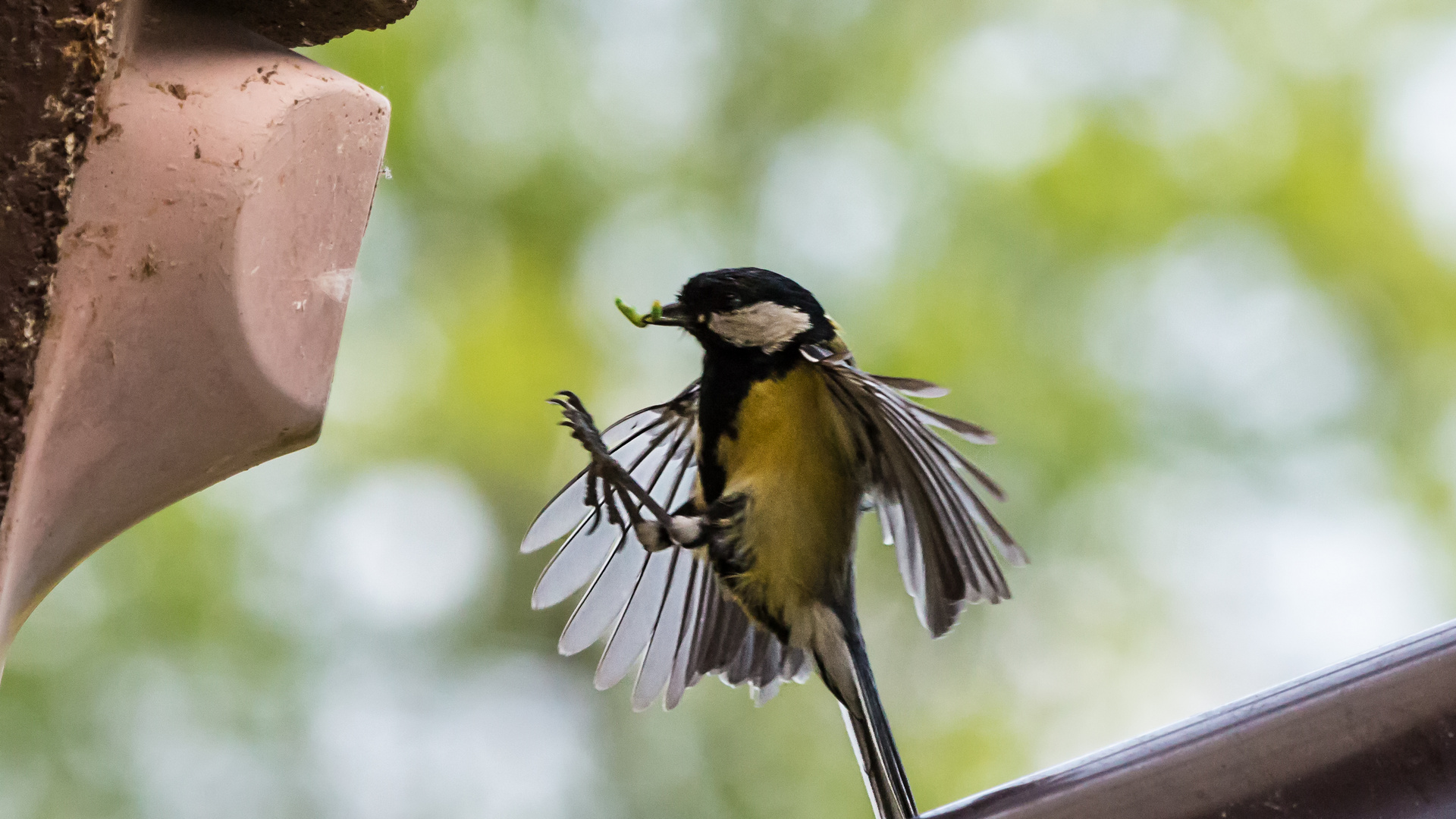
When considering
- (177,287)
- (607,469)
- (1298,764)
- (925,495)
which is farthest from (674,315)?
(1298,764)

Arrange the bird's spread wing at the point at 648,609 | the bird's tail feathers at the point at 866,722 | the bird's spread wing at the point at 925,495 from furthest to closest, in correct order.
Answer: the bird's spread wing at the point at 648,609
the bird's spread wing at the point at 925,495
the bird's tail feathers at the point at 866,722

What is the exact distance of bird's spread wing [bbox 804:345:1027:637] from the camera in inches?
49.4

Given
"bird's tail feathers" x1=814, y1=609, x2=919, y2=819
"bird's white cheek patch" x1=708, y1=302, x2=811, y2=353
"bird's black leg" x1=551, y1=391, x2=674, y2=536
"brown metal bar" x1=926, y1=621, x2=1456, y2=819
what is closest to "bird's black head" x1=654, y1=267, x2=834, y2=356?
"bird's white cheek patch" x1=708, y1=302, x2=811, y2=353

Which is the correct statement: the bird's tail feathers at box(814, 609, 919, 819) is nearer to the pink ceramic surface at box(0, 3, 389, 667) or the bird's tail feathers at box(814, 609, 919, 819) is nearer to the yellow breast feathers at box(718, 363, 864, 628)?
the yellow breast feathers at box(718, 363, 864, 628)

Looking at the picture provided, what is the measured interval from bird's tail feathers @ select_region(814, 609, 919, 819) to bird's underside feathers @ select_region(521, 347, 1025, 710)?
8 centimetres

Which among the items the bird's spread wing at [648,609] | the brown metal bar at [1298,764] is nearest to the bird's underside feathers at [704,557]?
the bird's spread wing at [648,609]

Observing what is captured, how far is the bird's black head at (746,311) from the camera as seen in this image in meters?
1.30

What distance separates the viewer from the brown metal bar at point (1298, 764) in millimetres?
691

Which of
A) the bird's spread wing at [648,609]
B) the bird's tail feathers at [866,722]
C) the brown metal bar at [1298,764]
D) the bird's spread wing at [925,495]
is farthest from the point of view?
the bird's spread wing at [648,609]

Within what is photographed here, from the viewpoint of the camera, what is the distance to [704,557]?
1321mm

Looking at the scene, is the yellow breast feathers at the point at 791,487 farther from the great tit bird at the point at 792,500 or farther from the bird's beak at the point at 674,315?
the bird's beak at the point at 674,315

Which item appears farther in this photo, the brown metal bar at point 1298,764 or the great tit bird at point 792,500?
the great tit bird at point 792,500

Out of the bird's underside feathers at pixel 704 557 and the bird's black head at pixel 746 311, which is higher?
the bird's black head at pixel 746 311

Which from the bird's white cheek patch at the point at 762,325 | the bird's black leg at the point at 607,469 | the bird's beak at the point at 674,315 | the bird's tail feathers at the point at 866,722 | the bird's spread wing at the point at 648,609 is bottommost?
the bird's tail feathers at the point at 866,722
